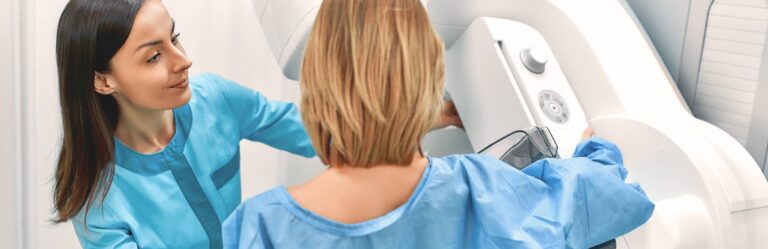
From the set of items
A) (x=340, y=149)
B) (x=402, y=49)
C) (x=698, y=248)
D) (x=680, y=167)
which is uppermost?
(x=402, y=49)

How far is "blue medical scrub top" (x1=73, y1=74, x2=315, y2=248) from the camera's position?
1325 millimetres

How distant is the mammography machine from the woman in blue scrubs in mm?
287

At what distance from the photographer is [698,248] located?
144cm

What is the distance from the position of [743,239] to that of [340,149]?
786mm

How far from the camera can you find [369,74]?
3.25 feet

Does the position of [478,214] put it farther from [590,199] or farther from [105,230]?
[105,230]

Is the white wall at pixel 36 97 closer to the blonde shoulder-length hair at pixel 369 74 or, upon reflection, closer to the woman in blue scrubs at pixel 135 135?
the woman in blue scrubs at pixel 135 135

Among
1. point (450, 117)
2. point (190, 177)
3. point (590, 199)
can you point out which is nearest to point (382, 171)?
point (590, 199)

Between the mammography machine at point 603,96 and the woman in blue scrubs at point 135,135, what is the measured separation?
29 cm

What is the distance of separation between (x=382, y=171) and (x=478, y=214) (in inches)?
5.2

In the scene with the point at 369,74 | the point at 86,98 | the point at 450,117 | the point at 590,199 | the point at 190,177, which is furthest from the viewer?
the point at 450,117

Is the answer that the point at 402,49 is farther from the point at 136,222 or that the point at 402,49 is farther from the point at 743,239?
the point at 743,239

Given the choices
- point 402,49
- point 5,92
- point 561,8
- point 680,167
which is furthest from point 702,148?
point 5,92

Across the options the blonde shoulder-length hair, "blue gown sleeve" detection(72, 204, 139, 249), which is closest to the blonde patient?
the blonde shoulder-length hair
